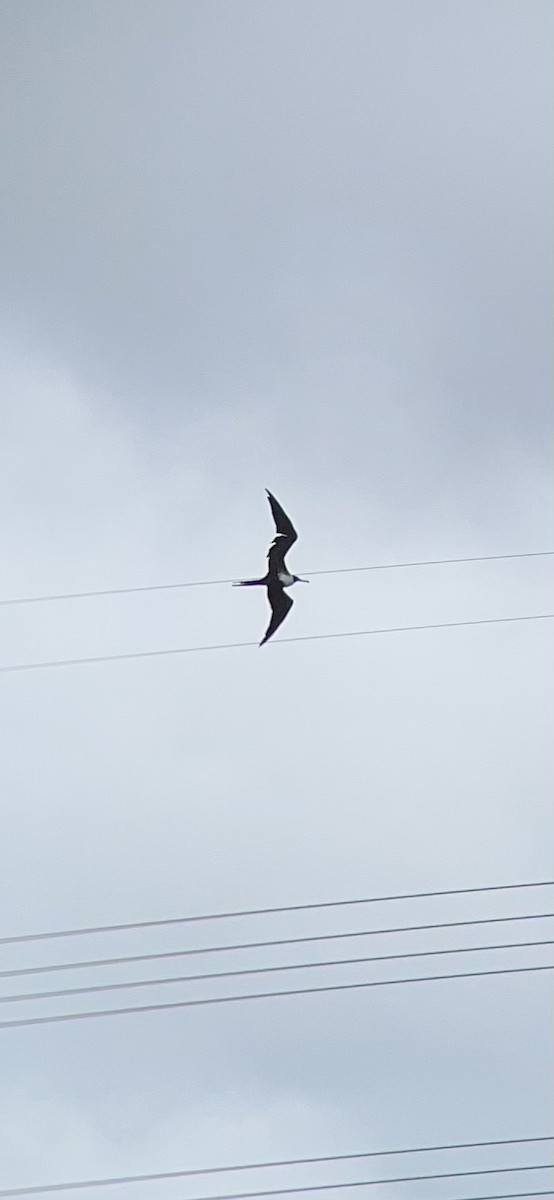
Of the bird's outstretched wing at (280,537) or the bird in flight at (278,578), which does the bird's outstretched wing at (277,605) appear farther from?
the bird's outstretched wing at (280,537)

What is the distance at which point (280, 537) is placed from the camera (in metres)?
16.4

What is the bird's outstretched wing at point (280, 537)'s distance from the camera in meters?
16.3

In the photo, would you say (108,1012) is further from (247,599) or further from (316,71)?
(316,71)

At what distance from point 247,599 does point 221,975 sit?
564 cm

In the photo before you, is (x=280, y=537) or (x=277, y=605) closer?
(x=280, y=537)

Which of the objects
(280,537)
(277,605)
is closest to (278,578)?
(277,605)

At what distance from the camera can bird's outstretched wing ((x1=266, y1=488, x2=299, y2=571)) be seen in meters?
16.3

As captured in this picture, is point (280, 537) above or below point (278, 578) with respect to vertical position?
above

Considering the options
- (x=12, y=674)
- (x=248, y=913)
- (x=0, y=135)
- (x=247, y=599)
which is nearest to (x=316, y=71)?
(x=0, y=135)

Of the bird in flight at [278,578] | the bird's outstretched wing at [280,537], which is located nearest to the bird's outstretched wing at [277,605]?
the bird in flight at [278,578]

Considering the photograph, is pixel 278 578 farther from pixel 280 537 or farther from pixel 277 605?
pixel 280 537

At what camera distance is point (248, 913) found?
14633mm

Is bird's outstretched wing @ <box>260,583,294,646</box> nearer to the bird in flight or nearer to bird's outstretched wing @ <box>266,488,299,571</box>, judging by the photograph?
the bird in flight

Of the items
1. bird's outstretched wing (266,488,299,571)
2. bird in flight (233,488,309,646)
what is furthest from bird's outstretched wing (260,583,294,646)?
bird's outstretched wing (266,488,299,571)
